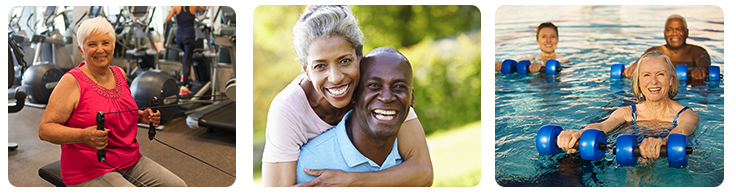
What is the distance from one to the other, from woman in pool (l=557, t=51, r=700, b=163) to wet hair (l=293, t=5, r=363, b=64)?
1.17 m

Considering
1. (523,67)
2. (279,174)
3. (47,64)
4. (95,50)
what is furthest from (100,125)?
(523,67)

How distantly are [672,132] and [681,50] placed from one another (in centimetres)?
46

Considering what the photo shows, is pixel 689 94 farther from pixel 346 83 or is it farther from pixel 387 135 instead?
pixel 346 83

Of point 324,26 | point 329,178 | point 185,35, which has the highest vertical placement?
point 185,35

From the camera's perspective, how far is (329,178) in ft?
7.16

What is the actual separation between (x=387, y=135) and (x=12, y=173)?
194cm

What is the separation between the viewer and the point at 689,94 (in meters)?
2.43

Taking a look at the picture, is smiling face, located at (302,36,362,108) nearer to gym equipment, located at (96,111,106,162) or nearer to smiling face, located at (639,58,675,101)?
gym equipment, located at (96,111,106,162)

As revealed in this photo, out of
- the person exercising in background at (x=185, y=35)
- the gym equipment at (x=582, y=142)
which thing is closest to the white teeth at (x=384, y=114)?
the gym equipment at (x=582, y=142)

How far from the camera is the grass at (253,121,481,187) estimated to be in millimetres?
2229

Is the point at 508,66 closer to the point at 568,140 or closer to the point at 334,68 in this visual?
the point at 568,140

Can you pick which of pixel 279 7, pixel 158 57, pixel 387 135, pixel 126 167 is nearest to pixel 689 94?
pixel 387 135

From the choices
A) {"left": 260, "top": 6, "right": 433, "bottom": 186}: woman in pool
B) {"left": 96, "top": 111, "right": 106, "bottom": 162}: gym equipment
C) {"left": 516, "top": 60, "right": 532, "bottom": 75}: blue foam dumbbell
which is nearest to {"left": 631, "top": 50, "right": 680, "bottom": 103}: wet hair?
{"left": 516, "top": 60, "right": 532, "bottom": 75}: blue foam dumbbell

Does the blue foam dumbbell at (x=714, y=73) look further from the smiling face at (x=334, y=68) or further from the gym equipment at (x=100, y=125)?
the gym equipment at (x=100, y=125)
